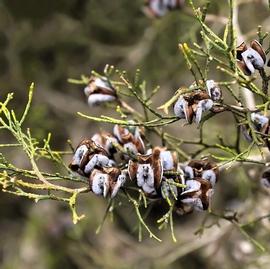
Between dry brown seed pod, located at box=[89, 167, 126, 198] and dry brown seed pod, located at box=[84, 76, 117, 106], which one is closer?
dry brown seed pod, located at box=[89, 167, 126, 198]

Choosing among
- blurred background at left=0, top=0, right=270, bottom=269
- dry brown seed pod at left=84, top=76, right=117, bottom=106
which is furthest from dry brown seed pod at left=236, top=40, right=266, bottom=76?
blurred background at left=0, top=0, right=270, bottom=269

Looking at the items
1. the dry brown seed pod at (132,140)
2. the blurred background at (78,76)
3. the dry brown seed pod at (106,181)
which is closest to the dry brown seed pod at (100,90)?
the dry brown seed pod at (132,140)

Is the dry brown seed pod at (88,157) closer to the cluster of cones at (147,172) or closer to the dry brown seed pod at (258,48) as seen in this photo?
the cluster of cones at (147,172)

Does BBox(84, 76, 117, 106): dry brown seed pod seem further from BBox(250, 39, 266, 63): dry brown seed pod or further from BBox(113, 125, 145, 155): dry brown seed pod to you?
BBox(250, 39, 266, 63): dry brown seed pod

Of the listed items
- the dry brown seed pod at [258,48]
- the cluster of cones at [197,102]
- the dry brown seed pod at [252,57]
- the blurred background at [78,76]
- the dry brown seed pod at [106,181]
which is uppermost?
the dry brown seed pod at [258,48]

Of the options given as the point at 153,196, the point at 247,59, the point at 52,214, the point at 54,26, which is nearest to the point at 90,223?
the point at 52,214

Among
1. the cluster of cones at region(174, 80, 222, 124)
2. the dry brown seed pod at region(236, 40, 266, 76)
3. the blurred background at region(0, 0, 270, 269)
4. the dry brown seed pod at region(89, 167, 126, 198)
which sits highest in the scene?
the dry brown seed pod at region(236, 40, 266, 76)

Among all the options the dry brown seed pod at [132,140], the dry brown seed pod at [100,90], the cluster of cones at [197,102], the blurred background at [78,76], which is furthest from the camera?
the blurred background at [78,76]
